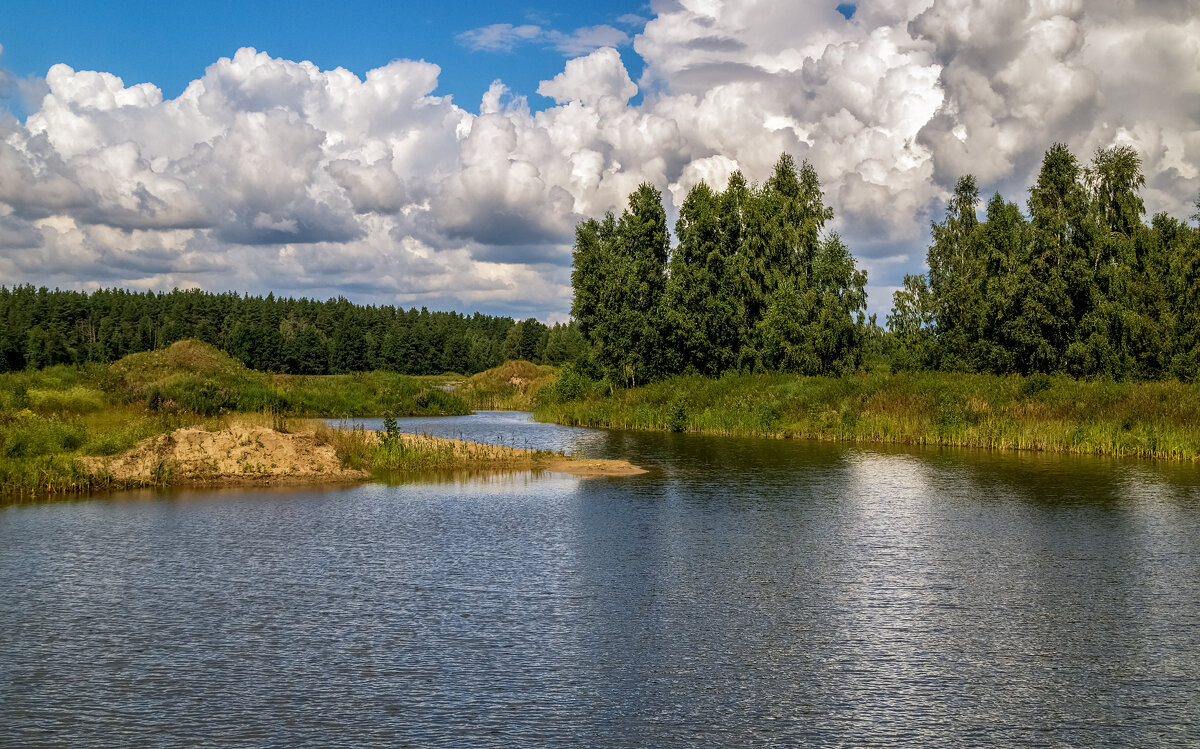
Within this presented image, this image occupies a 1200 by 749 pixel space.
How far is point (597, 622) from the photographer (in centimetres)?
1573

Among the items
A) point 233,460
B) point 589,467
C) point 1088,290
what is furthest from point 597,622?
point 1088,290

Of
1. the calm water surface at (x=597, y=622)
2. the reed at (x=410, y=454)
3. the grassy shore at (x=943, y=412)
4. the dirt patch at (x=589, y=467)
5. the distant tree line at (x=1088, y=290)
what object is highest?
the distant tree line at (x=1088, y=290)

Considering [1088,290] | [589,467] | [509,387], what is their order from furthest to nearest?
[509,387], [1088,290], [589,467]

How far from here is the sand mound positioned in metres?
32.0

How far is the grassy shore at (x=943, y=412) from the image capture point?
44.4 m

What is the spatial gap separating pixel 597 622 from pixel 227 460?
2242cm

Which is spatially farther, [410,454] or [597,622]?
[410,454]

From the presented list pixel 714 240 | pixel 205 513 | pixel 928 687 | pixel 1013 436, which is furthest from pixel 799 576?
pixel 714 240

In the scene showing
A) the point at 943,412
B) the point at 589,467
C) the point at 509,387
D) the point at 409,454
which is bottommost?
the point at 589,467

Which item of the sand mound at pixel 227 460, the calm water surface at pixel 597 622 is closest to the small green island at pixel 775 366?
the sand mound at pixel 227 460

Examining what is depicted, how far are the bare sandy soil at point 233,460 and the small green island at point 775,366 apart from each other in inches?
3.4

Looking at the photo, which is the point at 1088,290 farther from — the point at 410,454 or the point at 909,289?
the point at 410,454

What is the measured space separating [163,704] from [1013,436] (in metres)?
44.9

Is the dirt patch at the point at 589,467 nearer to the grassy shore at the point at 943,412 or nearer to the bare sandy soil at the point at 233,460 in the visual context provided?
the bare sandy soil at the point at 233,460
